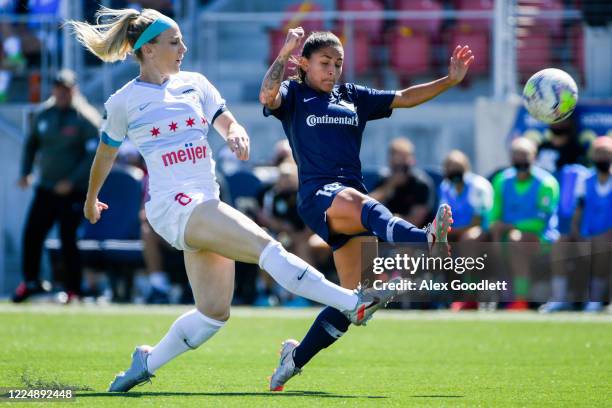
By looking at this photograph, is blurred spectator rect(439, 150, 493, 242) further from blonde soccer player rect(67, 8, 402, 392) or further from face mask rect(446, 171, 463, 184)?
blonde soccer player rect(67, 8, 402, 392)

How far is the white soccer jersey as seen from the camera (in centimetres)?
698

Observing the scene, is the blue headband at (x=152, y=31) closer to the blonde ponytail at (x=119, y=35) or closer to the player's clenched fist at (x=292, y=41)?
the blonde ponytail at (x=119, y=35)

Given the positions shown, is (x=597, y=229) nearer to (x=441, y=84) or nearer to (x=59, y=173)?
(x=59, y=173)

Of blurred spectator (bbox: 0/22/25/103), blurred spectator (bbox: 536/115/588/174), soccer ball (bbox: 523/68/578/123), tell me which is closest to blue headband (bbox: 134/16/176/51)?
soccer ball (bbox: 523/68/578/123)

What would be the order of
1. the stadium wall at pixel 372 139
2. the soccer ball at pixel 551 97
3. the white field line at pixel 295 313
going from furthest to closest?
the stadium wall at pixel 372 139, the white field line at pixel 295 313, the soccer ball at pixel 551 97

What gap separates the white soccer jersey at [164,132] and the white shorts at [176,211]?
40 mm

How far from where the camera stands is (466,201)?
1437 cm

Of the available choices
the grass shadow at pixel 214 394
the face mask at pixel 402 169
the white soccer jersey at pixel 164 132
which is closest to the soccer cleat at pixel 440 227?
the grass shadow at pixel 214 394

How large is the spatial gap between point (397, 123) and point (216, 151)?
8.28 feet

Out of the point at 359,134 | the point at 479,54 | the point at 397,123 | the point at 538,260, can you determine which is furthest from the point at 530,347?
the point at 479,54

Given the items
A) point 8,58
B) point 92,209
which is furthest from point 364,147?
point 92,209

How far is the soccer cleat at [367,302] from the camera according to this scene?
6879mm

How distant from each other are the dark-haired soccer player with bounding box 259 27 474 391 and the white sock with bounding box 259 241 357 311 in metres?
0.59

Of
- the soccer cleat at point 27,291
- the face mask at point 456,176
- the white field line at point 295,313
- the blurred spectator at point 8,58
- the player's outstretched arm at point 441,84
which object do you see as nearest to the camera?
the player's outstretched arm at point 441,84
